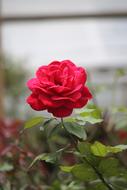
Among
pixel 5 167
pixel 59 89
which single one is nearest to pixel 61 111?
pixel 59 89

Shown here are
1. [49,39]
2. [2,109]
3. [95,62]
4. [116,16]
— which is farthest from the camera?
[95,62]

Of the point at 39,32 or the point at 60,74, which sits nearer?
the point at 60,74

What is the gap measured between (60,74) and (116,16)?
7.17 feet

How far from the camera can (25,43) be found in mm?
4066

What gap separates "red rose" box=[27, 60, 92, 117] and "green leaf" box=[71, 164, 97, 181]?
0.36 feet

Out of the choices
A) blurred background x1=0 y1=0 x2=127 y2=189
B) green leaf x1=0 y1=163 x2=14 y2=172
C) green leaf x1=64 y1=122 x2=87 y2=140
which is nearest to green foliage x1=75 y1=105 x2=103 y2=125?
green leaf x1=64 y1=122 x2=87 y2=140

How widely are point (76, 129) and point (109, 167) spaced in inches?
3.3

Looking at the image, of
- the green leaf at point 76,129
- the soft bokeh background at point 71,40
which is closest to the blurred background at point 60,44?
the soft bokeh background at point 71,40

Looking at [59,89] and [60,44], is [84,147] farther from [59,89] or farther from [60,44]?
[60,44]

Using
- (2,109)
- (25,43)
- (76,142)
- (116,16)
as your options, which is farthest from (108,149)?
(25,43)

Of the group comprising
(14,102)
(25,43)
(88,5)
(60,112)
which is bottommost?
(14,102)

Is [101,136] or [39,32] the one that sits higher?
[39,32]

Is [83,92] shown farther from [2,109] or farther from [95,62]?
[95,62]

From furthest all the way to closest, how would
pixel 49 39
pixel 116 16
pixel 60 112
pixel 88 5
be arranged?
1. pixel 49 39
2. pixel 88 5
3. pixel 116 16
4. pixel 60 112
